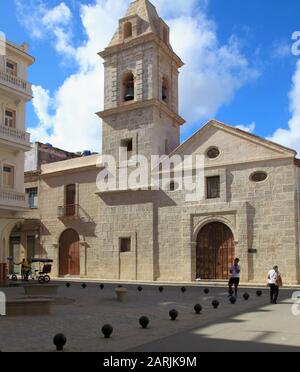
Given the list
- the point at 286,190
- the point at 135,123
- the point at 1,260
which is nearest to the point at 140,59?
the point at 135,123

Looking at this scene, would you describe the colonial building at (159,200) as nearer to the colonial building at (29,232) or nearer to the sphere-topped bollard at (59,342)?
the colonial building at (29,232)

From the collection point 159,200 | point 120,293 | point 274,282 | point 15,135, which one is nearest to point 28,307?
point 120,293

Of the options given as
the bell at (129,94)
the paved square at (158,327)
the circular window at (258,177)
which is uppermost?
the bell at (129,94)

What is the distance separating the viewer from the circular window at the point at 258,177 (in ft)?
82.1

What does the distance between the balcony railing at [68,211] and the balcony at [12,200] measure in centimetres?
838

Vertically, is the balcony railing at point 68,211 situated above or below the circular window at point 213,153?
A: below

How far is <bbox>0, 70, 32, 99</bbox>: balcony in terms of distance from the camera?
22.8 meters

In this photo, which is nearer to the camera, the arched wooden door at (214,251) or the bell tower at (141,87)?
the arched wooden door at (214,251)

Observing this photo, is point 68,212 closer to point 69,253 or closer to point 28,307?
point 69,253

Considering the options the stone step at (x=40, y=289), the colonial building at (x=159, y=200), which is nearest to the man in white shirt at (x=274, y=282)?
the stone step at (x=40, y=289)

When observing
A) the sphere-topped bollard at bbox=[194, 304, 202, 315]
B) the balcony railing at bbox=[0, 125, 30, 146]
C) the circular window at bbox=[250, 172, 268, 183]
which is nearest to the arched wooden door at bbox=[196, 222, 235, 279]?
the circular window at bbox=[250, 172, 268, 183]

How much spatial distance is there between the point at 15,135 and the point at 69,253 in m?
11.0

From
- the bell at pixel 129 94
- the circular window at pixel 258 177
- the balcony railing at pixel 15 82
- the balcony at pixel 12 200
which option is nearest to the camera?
the balcony at pixel 12 200
